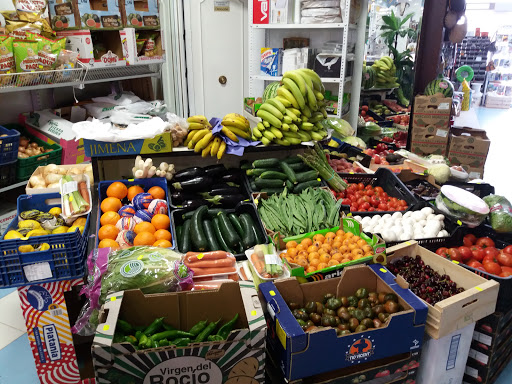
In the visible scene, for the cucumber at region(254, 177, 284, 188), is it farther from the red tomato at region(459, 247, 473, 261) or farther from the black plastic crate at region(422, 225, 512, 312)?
the red tomato at region(459, 247, 473, 261)

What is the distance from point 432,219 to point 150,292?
1.84m

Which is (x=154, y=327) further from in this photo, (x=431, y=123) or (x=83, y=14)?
(x=431, y=123)

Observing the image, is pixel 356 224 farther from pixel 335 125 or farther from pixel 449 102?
pixel 449 102

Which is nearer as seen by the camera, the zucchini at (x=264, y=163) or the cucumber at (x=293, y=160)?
the zucchini at (x=264, y=163)

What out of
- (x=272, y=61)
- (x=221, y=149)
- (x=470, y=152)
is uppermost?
(x=272, y=61)

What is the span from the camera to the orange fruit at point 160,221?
92.6 inches

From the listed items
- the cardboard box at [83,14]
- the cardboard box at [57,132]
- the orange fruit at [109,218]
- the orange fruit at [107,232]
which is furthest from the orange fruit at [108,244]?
the cardboard box at [83,14]

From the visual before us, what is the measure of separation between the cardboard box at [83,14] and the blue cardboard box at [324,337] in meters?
3.55

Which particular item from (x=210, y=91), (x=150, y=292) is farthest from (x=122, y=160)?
(x=210, y=91)

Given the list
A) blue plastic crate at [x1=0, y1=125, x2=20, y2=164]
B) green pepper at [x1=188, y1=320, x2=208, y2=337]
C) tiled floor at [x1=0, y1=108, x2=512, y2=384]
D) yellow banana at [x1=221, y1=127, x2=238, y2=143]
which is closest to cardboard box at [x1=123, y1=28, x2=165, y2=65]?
blue plastic crate at [x1=0, y1=125, x2=20, y2=164]

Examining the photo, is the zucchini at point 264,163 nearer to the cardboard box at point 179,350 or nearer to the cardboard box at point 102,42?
the cardboard box at point 179,350

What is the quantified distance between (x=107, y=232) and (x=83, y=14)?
Result: 9.47 ft

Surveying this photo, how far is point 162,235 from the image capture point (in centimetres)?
223

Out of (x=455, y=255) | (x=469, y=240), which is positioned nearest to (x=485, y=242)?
(x=469, y=240)
